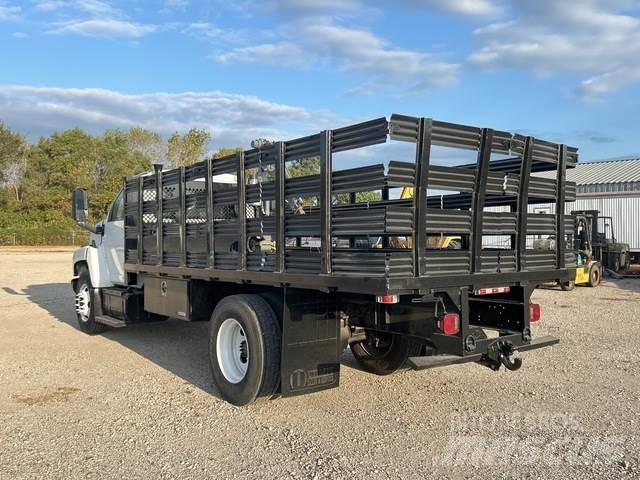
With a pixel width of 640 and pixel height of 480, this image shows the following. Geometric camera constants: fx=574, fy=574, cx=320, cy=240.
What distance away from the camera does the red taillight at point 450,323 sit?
184 inches

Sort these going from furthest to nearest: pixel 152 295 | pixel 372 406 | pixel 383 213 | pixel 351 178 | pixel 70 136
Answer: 1. pixel 70 136
2. pixel 152 295
3. pixel 372 406
4. pixel 351 178
5. pixel 383 213

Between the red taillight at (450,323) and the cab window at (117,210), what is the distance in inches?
220

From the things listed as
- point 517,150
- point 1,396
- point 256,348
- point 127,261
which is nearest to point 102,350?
point 127,261

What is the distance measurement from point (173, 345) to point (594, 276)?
14.7 metres

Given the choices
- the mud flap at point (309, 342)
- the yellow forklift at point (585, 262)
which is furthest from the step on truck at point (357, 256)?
the yellow forklift at point (585, 262)

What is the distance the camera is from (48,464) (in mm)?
4195

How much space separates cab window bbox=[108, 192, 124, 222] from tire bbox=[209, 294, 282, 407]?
3460 millimetres

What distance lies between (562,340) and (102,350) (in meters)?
6.95

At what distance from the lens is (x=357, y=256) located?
4.39 metres

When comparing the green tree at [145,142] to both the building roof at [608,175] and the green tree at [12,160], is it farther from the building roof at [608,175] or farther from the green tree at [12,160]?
the building roof at [608,175]

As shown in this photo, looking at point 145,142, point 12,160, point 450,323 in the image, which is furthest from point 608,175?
point 12,160

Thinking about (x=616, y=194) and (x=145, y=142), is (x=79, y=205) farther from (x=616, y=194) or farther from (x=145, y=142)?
(x=145, y=142)

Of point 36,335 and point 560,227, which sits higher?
point 560,227

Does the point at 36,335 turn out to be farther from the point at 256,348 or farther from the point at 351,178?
the point at 351,178
